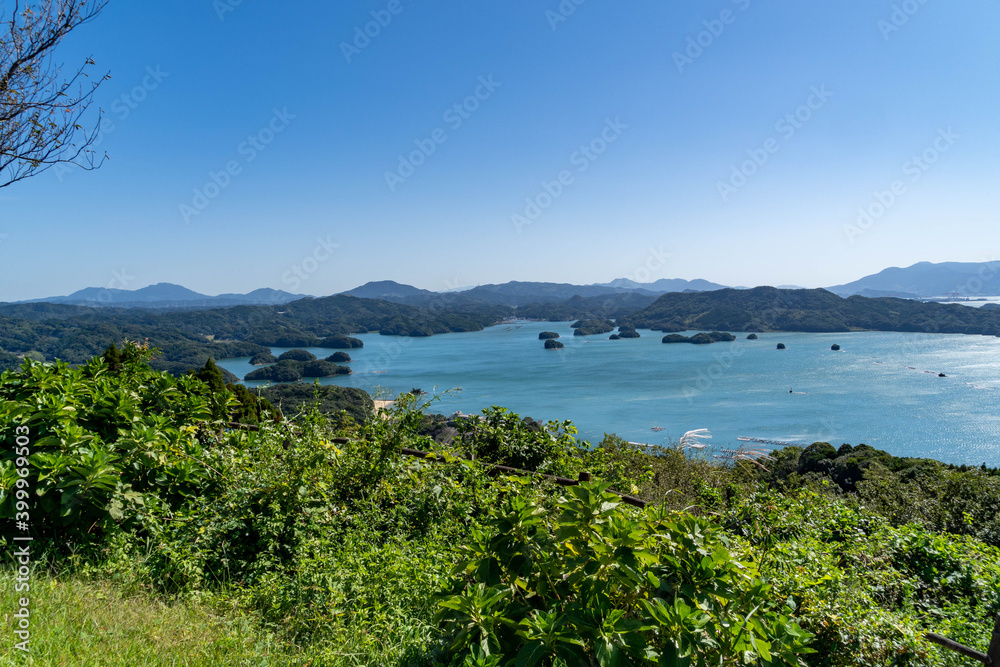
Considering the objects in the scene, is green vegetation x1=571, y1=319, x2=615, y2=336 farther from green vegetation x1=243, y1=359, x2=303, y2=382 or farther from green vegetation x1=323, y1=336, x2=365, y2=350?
green vegetation x1=243, y1=359, x2=303, y2=382

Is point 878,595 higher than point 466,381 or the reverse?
higher

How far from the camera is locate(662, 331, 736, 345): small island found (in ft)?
295

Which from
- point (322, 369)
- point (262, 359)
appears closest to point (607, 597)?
point (322, 369)

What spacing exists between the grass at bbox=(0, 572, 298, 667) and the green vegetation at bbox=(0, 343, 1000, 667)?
0.03 ft

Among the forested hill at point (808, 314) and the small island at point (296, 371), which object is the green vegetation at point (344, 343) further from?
the forested hill at point (808, 314)

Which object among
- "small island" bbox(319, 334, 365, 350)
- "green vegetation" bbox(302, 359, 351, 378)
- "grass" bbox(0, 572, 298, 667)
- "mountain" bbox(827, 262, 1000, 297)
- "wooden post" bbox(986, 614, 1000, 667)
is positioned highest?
"mountain" bbox(827, 262, 1000, 297)

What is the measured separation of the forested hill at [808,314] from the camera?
88000 mm

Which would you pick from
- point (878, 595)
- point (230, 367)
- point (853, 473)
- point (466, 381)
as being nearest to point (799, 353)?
point (466, 381)

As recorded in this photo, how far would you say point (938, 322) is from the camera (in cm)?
8819

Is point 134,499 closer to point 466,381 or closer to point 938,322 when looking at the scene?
point 466,381

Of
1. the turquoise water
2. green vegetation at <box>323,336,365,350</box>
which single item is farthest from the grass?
green vegetation at <box>323,336,365,350</box>

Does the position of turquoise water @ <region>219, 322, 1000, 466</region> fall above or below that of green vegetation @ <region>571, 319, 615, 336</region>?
below

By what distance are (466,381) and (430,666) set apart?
5296cm

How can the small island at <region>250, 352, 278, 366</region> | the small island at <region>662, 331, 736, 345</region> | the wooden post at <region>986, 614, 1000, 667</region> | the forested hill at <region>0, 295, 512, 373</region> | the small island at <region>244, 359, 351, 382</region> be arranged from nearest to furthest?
the wooden post at <region>986, 614, 1000, 667</region>
the forested hill at <region>0, 295, 512, 373</region>
the small island at <region>244, 359, 351, 382</region>
the small island at <region>250, 352, 278, 366</region>
the small island at <region>662, 331, 736, 345</region>
